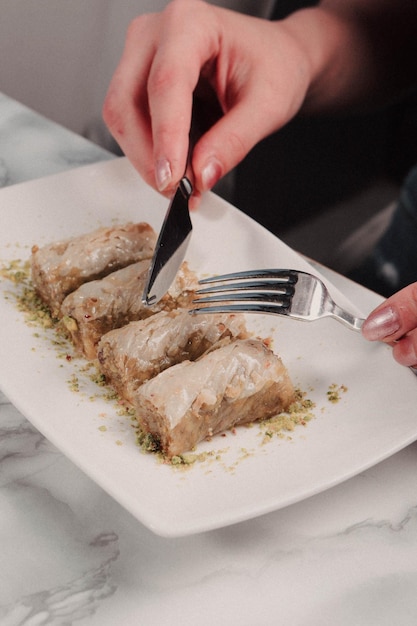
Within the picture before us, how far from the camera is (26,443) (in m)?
1.59

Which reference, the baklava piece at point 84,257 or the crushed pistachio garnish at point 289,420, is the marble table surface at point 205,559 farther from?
the baklava piece at point 84,257

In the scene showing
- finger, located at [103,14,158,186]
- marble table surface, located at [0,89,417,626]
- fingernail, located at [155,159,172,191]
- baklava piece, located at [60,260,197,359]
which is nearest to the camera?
marble table surface, located at [0,89,417,626]

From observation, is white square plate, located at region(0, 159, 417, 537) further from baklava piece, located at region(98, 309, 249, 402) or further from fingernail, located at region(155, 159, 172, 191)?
fingernail, located at region(155, 159, 172, 191)

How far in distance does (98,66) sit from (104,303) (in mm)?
2632

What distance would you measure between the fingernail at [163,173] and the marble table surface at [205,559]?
0.68 meters

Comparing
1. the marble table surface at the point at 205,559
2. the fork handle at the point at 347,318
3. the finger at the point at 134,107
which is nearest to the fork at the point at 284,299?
the fork handle at the point at 347,318

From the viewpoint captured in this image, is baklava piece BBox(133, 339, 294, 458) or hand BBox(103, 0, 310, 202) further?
hand BBox(103, 0, 310, 202)

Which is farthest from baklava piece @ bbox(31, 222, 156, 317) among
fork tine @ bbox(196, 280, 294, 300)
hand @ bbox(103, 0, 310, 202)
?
fork tine @ bbox(196, 280, 294, 300)

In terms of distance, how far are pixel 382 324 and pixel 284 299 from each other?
0.20 m

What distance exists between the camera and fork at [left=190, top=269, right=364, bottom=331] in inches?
63.5

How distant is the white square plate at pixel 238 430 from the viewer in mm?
1306

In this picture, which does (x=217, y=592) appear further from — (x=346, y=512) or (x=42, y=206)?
(x=42, y=206)

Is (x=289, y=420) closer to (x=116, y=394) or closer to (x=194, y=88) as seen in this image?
(x=116, y=394)

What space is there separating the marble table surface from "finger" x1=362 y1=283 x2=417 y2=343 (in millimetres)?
252
